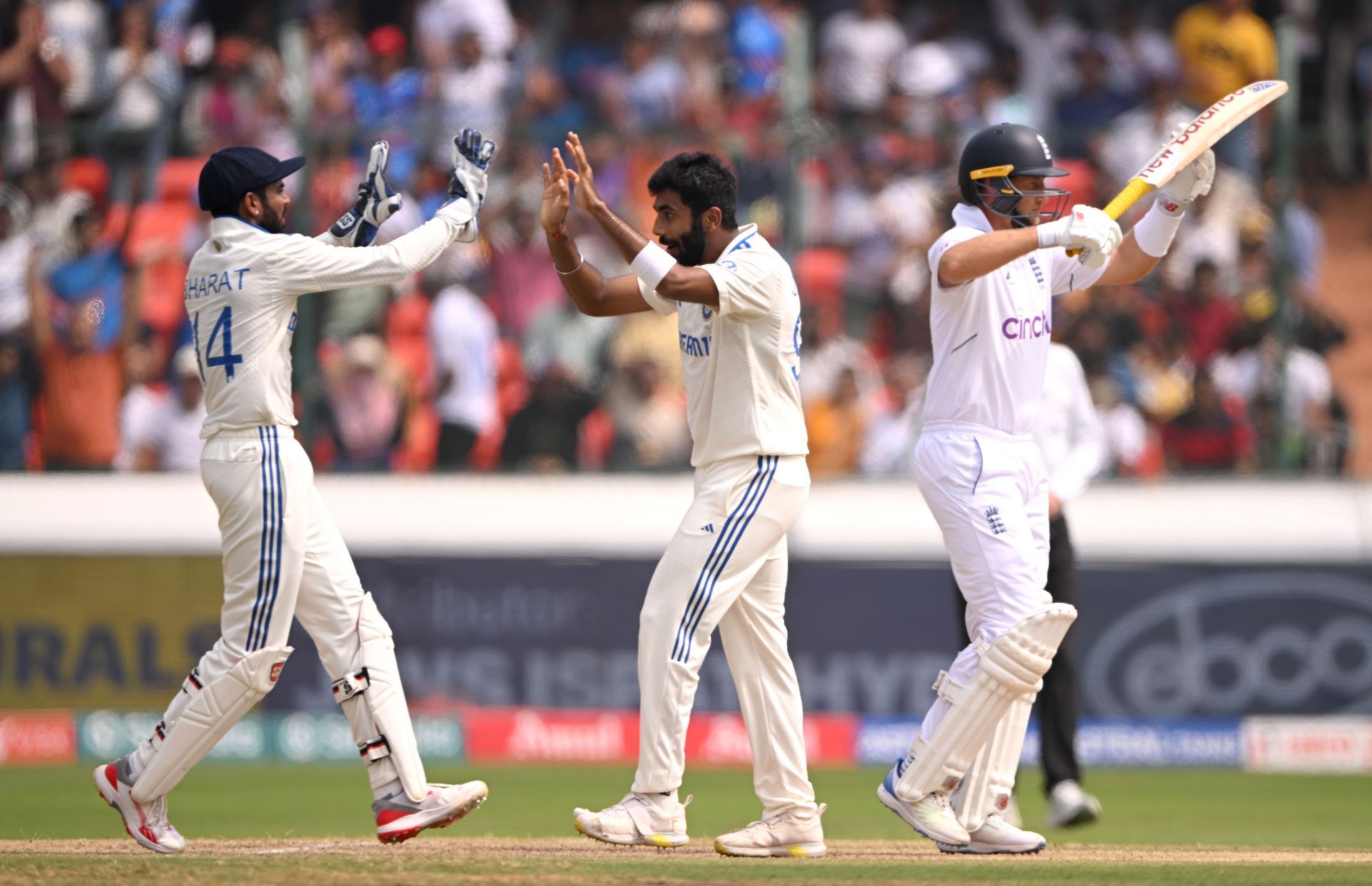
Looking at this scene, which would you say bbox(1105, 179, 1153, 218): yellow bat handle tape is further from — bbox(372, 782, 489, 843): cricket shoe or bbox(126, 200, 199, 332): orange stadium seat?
bbox(126, 200, 199, 332): orange stadium seat

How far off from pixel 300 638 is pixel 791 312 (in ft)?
21.3

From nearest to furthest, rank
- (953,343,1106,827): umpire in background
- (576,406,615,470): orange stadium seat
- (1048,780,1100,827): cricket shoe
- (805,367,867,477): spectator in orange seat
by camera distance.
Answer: (1048,780,1100,827): cricket shoe < (953,343,1106,827): umpire in background < (576,406,615,470): orange stadium seat < (805,367,867,477): spectator in orange seat

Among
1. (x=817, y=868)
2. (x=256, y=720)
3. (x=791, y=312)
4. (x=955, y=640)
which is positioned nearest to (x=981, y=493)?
(x=791, y=312)

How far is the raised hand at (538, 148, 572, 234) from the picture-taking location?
6.30 meters

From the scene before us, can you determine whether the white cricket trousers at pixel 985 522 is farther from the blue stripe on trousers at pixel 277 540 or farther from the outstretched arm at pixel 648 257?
the blue stripe on trousers at pixel 277 540

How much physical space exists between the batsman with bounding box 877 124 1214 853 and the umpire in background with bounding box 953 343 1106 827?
156 cm

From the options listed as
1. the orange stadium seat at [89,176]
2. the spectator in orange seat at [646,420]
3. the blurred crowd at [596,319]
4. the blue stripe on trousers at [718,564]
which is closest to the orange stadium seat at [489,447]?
the blurred crowd at [596,319]

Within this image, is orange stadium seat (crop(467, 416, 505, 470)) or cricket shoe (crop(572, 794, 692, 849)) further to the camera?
orange stadium seat (crop(467, 416, 505, 470))

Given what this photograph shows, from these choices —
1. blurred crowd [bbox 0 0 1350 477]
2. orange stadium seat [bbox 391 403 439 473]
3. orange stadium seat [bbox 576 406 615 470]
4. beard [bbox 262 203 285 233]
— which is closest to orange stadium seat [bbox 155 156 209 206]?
blurred crowd [bbox 0 0 1350 477]

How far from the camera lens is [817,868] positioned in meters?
5.93

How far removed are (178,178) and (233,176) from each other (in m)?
6.76

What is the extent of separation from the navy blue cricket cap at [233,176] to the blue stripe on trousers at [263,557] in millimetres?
885

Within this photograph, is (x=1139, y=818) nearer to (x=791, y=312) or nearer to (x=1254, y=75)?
(x=791, y=312)

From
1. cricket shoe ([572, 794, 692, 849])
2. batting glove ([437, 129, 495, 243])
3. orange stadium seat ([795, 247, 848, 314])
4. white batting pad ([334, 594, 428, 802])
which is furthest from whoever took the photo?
orange stadium seat ([795, 247, 848, 314])
